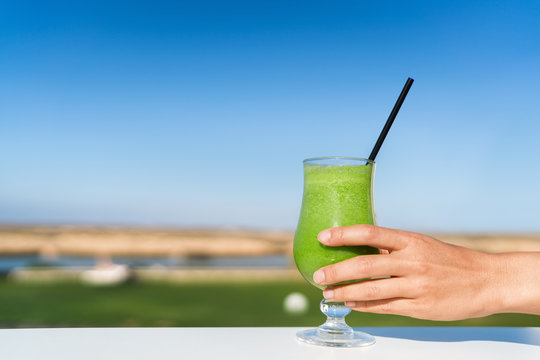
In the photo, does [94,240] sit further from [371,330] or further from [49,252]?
[371,330]

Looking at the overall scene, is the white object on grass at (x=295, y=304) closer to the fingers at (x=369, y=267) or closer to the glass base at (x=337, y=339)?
Result: the glass base at (x=337, y=339)

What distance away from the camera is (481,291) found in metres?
1.08

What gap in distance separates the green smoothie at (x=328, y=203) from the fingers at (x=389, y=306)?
0.14 metres

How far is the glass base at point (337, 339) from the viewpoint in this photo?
3.75 feet

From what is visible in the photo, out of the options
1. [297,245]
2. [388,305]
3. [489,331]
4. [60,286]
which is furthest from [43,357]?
[60,286]

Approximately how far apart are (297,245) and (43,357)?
68 cm

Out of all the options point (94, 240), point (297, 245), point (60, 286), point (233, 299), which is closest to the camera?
point (297, 245)

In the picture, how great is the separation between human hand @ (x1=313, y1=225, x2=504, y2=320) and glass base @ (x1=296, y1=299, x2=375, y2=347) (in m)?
0.10

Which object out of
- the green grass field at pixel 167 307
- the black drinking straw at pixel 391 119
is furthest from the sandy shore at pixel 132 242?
the black drinking straw at pixel 391 119

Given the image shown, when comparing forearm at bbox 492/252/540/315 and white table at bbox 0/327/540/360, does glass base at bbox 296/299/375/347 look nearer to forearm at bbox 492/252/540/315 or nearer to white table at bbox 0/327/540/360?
white table at bbox 0/327/540/360

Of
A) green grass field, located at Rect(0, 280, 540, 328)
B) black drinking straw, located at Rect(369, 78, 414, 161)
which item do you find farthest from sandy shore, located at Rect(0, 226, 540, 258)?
black drinking straw, located at Rect(369, 78, 414, 161)

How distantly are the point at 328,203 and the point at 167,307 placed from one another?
28.5 metres

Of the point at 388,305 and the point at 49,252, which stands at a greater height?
the point at 49,252

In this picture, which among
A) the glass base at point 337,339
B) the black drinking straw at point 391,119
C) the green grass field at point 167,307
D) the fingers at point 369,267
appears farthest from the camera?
the green grass field at point 167,307
